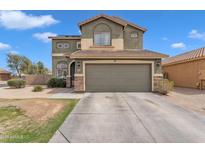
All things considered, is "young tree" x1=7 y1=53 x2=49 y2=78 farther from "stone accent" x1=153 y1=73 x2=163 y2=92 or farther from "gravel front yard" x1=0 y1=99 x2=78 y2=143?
"gravel front yard" x1=0 y1=99 x2=78 y2=143

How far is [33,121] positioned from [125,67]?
9548mm

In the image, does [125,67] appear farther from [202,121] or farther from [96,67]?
[202,121]

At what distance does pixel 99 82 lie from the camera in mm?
14906

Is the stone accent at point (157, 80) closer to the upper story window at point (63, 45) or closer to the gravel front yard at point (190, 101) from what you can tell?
the gravel front yard at point (190, 101)

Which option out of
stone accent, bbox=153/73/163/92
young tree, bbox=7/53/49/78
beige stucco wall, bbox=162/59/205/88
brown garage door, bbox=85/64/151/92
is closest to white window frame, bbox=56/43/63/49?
brown garage door, bbox=85/64/151/92

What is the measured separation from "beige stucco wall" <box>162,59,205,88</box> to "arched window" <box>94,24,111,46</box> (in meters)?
9.11

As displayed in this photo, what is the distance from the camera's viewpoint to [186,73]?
19984mm

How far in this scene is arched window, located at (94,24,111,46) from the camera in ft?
60.7

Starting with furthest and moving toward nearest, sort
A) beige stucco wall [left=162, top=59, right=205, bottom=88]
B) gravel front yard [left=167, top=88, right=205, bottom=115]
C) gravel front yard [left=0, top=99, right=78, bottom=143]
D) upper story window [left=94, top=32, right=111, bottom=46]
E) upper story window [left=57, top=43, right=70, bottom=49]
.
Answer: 1. upper story window [left=57, top=43, right=70, bottom=49]
2. upper story window [left=94, top=32, right=111, bottom=46]
3. beige stucco wall [left=162, top=59, right=205, bottom=88]
4. gravel front yard [left=167, top=88, right=205, bottom=115]
5. gravel front yard [left=0, top=99, right=78, bottom=143]

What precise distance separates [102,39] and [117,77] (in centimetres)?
553

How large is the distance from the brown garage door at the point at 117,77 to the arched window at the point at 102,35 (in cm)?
440

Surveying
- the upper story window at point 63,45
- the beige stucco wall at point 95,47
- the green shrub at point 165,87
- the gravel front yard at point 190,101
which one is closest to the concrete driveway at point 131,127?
the gravel front yard at point 190,101

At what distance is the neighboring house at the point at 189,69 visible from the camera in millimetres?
17531
